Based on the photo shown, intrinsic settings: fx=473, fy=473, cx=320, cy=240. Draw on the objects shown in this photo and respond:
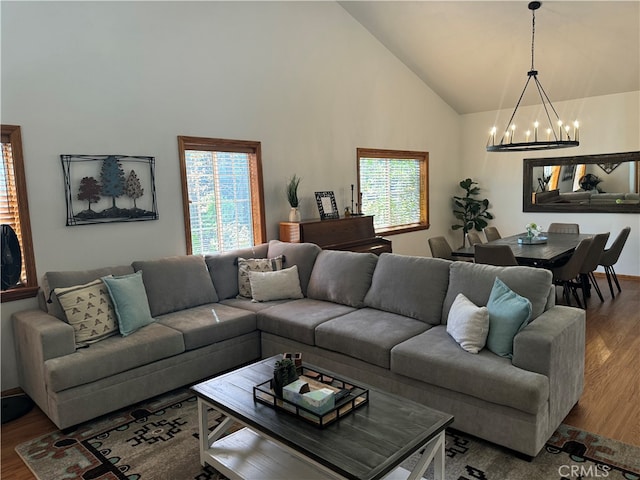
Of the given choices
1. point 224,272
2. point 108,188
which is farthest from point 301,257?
point 108,188

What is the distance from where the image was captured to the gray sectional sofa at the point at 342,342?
2.63m

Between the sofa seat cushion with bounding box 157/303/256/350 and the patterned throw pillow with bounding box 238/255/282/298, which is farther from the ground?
the patterned throw pillow with bounding box 238/255/282/298

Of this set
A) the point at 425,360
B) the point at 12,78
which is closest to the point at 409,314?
the point at 425,360

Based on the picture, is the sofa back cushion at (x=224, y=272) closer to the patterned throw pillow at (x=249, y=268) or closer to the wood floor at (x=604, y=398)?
the patterned throw pillow at (x=249, y=268)

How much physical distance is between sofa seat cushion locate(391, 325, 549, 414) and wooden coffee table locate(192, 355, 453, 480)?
0.49m

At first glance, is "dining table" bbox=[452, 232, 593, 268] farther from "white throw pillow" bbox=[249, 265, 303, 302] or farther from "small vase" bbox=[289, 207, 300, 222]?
"white throw pillow" bbox=[249, 265, 303, 302]

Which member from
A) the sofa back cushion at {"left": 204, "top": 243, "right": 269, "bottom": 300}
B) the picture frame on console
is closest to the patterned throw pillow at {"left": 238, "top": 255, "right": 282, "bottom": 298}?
the sofa back cushion at {"left": 204, "top": 243, "right": 269, "bottom": 300}

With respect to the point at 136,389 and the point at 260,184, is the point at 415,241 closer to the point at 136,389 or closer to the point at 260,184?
the point at 260,184

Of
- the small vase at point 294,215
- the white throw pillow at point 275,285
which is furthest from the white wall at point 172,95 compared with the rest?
the white throw pillow at point 275,285

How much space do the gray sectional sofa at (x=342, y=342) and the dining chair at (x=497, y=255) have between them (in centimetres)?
140

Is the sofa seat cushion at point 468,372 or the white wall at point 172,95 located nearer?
the sofa seat cushion at point 468,372

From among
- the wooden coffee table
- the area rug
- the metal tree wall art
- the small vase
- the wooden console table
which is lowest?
the area rug

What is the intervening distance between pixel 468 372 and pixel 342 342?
0.97m

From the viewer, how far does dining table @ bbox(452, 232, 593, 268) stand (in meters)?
4.79
